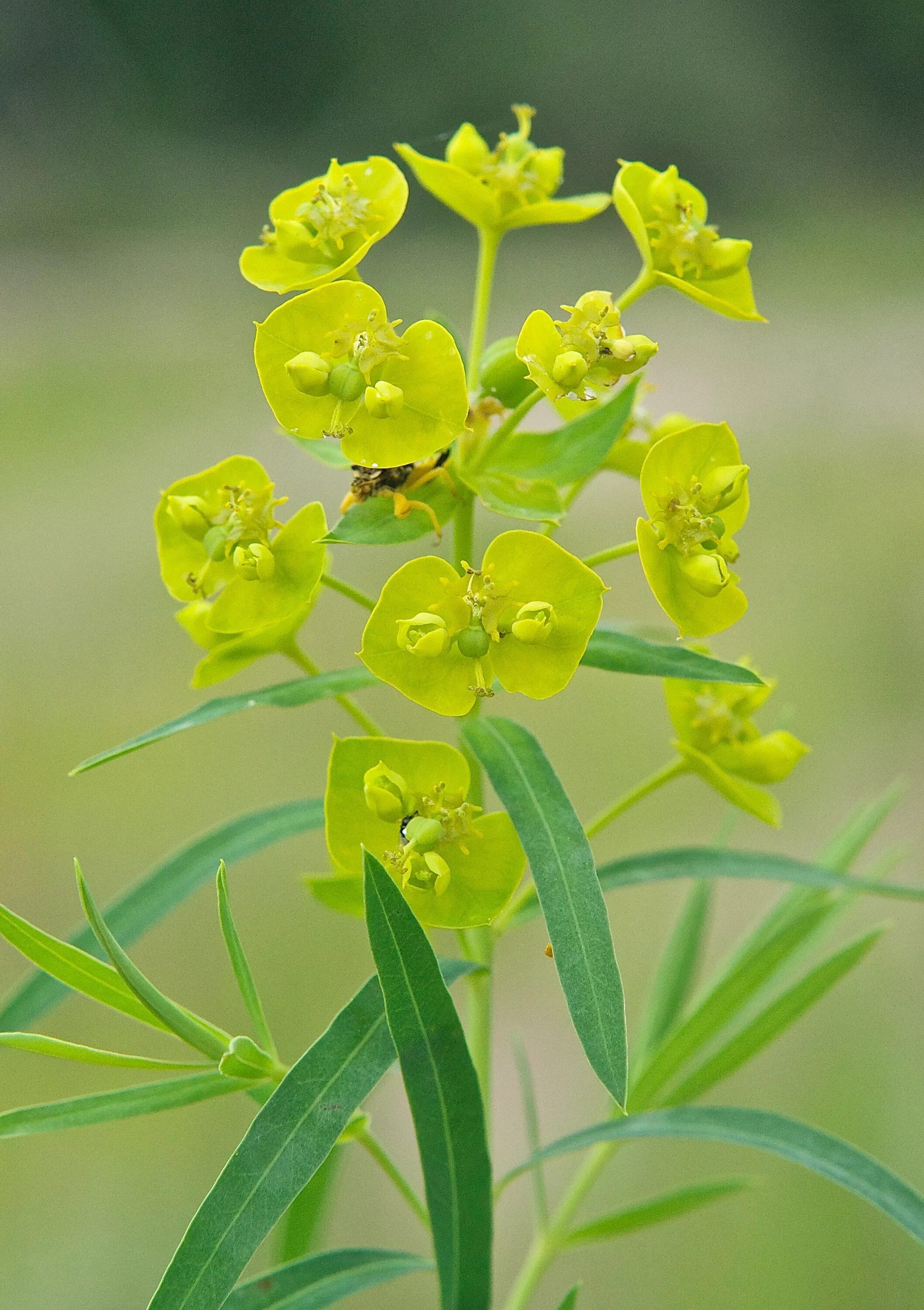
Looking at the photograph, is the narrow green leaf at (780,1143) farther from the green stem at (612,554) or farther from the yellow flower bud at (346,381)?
the yellow flower bud at (346,381)

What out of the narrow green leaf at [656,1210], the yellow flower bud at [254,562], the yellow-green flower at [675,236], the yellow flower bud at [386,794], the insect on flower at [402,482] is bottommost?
the narrow green leaf at [656,1210]

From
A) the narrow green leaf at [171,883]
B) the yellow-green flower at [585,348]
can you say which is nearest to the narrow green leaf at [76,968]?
the narrow green leaf at [171,883]

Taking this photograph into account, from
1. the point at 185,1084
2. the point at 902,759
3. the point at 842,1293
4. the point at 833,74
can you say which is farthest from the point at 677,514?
the point at 833,74

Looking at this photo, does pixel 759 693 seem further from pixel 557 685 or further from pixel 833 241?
pixel 833 241

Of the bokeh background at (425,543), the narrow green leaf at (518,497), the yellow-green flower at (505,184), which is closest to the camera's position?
the narrow green leaf at (518,497)

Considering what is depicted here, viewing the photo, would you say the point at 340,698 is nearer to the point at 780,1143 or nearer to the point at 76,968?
the point at 76,968

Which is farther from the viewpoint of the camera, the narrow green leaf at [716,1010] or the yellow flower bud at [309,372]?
the narrow green leaf at [716,1010]

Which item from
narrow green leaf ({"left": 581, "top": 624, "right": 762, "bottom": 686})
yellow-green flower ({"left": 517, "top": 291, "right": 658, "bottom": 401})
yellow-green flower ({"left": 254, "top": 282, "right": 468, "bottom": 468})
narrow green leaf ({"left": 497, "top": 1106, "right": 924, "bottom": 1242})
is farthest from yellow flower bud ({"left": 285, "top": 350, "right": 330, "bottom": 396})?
narrow green leaf ({"left": 497, "top": 1106, "right": 924, "bottom": 1242})

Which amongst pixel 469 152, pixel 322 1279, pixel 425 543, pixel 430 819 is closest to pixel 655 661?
pixel 430 819
